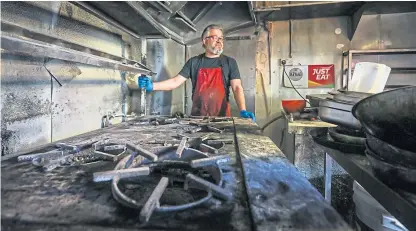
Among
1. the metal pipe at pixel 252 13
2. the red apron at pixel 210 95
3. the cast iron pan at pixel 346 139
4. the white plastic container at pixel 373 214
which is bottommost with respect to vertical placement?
the white plastic container at pixel 373 214

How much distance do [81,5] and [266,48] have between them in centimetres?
229

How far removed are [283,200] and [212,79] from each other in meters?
1.90

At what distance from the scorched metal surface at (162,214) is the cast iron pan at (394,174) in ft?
0.69

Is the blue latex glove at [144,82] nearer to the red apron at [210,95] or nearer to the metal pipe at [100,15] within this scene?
the metal pipe at [100,15]

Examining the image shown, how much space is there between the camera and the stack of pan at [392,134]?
1.82ft

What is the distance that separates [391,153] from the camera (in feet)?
1.91

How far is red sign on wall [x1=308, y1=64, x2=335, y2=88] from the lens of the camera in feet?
9.68

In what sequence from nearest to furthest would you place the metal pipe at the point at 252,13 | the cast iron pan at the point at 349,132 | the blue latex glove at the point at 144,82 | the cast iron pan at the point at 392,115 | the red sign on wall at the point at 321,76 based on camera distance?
1. the cast iron pan at the point at 392,115
2. the cast iron pan at the point at 349,132
3. the blue latex glove at the point at 144,82
4. the metal pipe at the point at 252,13
5. the red sign on wall at the point at 321,76

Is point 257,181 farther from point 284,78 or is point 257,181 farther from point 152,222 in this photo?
point 284,78

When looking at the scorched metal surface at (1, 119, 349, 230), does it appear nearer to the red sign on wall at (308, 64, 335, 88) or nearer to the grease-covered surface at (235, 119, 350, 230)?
the grease-covered surface at (235, 119, 350, 230)

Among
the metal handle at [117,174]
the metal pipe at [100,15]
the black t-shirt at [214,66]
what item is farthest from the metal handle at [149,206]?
the black t-shirt at [214,66]

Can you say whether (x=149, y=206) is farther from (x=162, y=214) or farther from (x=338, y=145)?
(x=338, y=145)

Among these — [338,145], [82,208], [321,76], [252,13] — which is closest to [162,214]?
[82,208]

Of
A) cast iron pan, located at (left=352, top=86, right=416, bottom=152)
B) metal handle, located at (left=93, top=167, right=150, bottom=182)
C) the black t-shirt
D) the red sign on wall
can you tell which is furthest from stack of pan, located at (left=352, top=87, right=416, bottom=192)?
the red sign on wall
